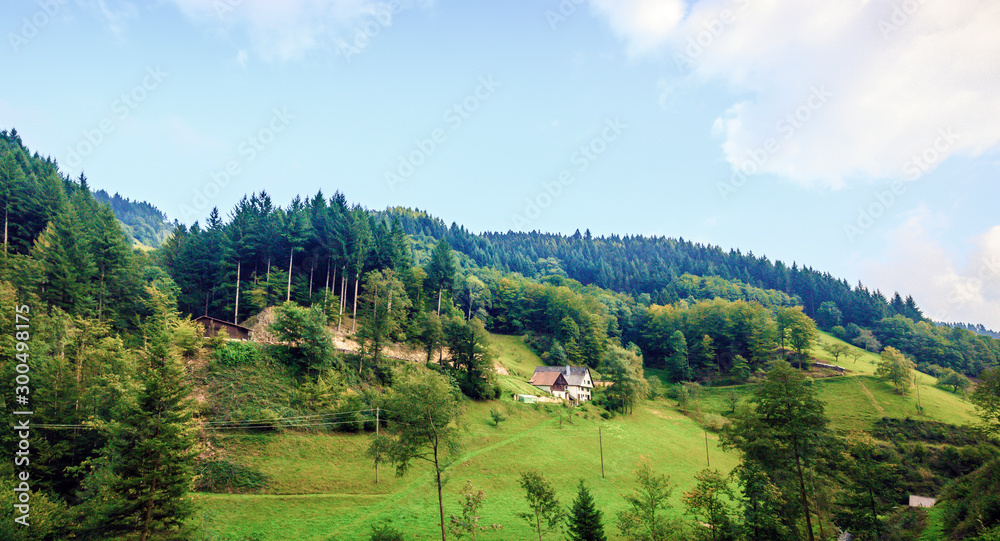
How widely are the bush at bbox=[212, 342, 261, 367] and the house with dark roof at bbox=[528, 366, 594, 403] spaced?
4524cm

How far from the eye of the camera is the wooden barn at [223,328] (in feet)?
159

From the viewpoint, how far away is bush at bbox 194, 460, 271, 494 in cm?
3039

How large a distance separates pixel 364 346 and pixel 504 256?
405 ft

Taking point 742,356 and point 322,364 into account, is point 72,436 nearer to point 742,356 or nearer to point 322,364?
point 322,364

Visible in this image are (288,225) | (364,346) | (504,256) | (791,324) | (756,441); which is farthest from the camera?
(504,256)

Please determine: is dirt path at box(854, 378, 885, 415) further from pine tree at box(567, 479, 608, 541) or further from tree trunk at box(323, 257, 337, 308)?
tree trunk at box(323, 257, 337, 308)

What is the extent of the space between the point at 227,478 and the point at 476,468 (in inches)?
783

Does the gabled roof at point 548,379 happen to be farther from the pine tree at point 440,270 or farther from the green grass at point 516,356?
the pine tree at point 440,270

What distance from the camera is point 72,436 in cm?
2953

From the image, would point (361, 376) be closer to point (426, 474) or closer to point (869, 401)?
point (426, 474)

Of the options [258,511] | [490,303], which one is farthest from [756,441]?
[490,303]

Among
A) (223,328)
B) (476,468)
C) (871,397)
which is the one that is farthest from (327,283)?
(871,397)

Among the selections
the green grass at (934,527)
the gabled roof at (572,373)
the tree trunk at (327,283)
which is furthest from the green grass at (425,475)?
the tree trunk at (327,283)

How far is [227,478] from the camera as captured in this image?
3106cm
